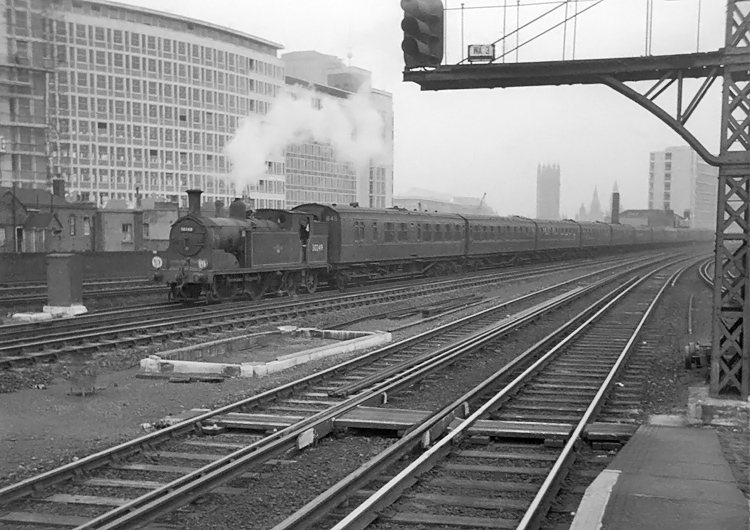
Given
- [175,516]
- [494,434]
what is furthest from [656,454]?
[175,516]

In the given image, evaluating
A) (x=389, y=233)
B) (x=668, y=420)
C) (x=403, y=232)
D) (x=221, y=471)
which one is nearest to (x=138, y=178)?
(x=403, y=232)

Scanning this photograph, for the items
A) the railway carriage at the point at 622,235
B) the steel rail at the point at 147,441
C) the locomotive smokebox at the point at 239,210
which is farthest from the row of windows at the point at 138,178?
the steel rail at the point at 147,441

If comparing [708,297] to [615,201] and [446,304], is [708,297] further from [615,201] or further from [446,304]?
[615,201]

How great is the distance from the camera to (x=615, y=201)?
100750 millimetres

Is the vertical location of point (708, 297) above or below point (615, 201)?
below

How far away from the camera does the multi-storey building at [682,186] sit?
118312mm

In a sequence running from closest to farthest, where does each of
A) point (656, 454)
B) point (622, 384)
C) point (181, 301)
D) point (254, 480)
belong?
1. point (254, 480)
2. point (656, 454)
3. point (622, 384)
4. point (181, 301)

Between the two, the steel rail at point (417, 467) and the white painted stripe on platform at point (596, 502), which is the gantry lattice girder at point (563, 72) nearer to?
the steel rail at point (417, 467)

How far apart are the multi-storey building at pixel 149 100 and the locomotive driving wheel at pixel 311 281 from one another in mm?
42348

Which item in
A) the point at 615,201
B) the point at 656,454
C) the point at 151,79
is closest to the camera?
the point at 656,454

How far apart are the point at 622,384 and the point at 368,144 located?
38119mm

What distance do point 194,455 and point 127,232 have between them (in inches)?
1533

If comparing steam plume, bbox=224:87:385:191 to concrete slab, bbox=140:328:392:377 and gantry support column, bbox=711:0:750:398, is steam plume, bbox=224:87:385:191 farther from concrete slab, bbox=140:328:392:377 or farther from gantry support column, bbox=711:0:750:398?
gantry support column, bbox=711:0:750:398

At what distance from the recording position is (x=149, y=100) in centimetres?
7806
